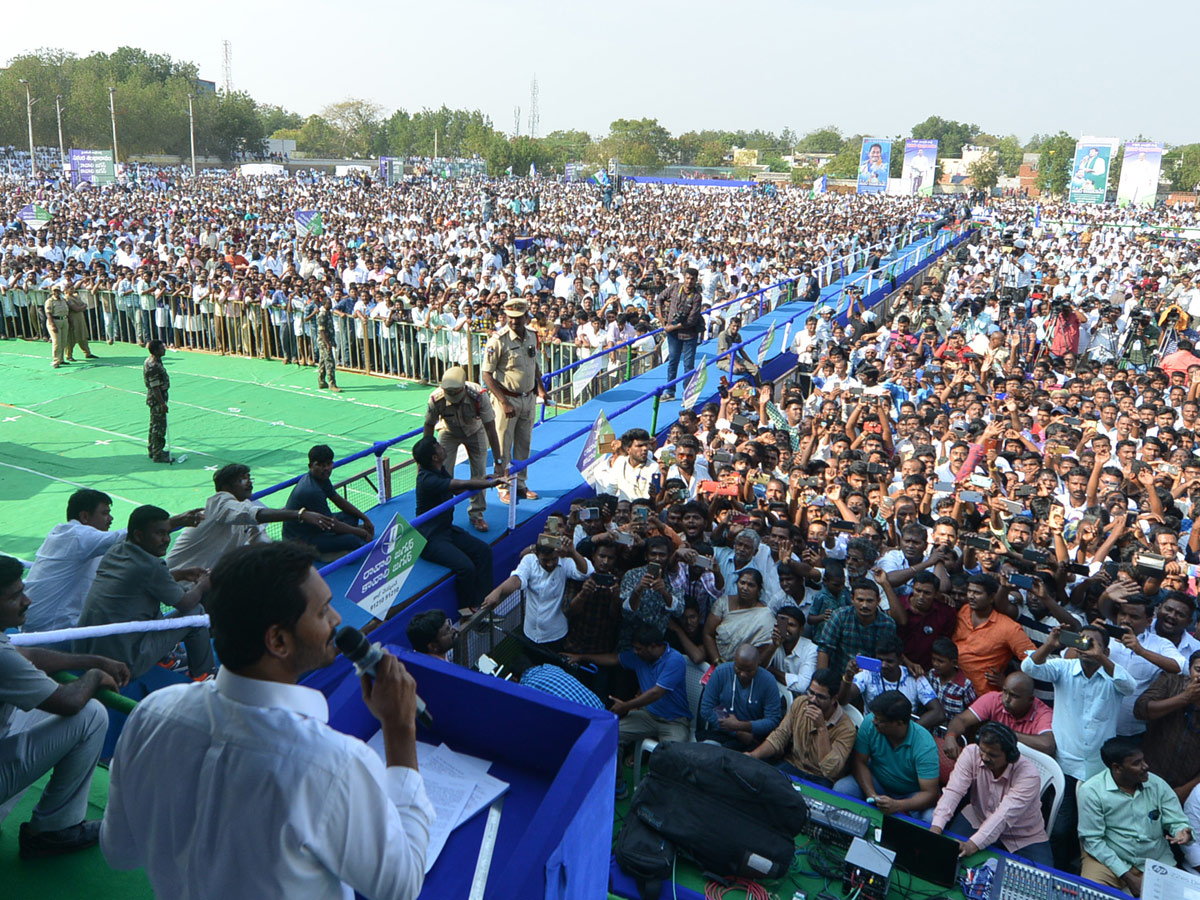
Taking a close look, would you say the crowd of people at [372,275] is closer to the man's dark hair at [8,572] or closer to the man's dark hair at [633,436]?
the man's dark hair at [633,436]

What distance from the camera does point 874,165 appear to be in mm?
75312

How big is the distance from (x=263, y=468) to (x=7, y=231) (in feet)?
70.1

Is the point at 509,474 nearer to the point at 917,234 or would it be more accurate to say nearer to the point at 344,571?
the point at 344,571

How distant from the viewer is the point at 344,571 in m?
6.31

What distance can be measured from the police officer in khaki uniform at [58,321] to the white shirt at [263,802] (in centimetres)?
1669

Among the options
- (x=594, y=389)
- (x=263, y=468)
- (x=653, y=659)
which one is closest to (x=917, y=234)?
(x=594, y=389)

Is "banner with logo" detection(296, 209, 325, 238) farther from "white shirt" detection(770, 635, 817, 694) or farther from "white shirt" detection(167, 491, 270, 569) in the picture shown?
"white shirt" detection(770, 635, 817, 694)

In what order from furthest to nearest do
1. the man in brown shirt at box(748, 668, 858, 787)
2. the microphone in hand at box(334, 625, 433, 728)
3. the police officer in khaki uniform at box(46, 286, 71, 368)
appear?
the police officer in khaki uniform at box(46, 286, 71, 368) < the man in brown shirt at box(748, 668, 858, 787) < the microphone in hand at box(334, 625, 433, 728)

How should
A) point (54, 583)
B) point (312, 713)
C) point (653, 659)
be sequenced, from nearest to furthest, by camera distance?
point (312, 713) → point (54, 583) → point (653, 659)

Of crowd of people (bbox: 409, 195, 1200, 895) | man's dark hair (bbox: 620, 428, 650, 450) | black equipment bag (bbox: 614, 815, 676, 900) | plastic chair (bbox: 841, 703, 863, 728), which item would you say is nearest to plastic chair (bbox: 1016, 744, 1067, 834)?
crowd of people (bbox: 409, 195, 1200, 895)

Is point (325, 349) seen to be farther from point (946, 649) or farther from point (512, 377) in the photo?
Answer: point (946, 649)

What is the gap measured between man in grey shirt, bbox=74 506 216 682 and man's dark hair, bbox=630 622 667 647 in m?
2.69

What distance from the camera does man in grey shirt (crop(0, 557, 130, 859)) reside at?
106 inches

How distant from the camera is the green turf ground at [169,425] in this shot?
1019 cm
